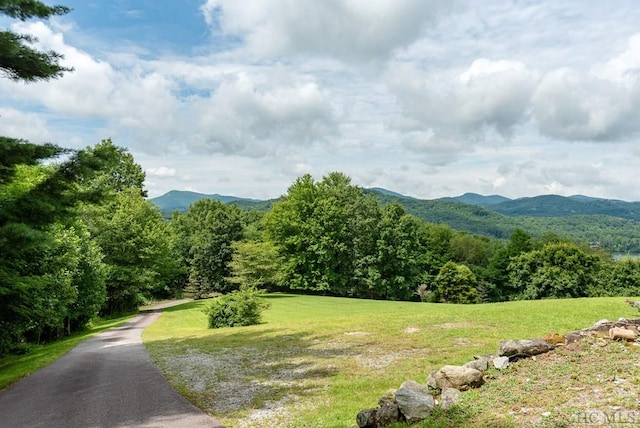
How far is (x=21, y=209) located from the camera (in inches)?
408

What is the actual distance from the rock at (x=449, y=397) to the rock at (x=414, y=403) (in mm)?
185

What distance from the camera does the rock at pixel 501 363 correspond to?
8523 millimetres

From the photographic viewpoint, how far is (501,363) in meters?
8.60

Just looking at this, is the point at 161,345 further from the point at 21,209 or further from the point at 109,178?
the point at 109,178

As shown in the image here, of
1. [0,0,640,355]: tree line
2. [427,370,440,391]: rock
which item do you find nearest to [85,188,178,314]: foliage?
[0,0,640,355]: tree line

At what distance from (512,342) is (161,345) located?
1679cm

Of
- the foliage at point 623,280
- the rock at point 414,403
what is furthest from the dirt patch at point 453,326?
the foliage at point 623,280

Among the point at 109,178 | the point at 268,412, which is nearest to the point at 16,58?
the point at 268,412

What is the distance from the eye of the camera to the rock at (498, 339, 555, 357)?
8.86m

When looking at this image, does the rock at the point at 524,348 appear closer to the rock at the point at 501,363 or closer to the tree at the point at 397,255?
the rock at the point at 501,363

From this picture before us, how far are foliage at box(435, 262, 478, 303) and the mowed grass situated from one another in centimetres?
3562

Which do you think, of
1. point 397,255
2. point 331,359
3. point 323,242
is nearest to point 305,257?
point 323,242

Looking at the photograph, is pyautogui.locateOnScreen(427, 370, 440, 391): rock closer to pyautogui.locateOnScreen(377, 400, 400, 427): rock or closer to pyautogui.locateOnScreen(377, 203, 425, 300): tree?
pyautogui.locateOnScreen(377, 400, 400, 427): rock

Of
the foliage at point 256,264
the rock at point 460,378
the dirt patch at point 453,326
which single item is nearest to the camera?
the rock at point 460,378
